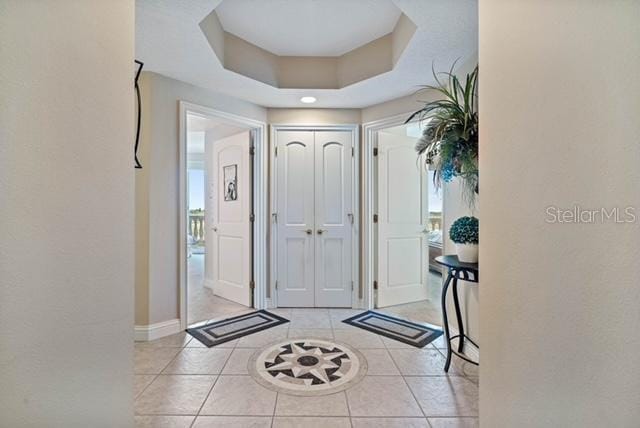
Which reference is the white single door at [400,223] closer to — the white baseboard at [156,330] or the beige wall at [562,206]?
the white baseboard at [156,330]

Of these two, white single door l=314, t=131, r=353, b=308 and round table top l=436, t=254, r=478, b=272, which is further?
white single door l=314, t=131, r=353, b=308

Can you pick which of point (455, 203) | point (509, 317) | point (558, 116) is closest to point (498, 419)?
point (509, 317)

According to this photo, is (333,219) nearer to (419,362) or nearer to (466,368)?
(419,362)

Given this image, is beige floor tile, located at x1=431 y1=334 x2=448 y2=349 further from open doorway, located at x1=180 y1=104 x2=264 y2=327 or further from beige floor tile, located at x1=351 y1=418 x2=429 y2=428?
open doorway, located at x1=180 y1=104 x2=264 y2=327

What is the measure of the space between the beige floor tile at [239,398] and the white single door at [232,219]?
1.48m

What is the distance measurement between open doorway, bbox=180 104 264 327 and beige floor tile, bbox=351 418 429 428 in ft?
6.04

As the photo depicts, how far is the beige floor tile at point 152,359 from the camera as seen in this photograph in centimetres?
205

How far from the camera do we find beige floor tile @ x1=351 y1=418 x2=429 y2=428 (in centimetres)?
152

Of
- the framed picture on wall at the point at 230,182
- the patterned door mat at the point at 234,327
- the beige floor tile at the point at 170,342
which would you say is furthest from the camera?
the framed picture on wall at the point at 230,182

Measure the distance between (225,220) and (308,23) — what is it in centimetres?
228

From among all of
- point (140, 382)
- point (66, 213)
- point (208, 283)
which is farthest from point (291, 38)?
point (208, 283)

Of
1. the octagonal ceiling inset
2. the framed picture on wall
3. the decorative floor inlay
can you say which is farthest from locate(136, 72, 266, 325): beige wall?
the decorative floor inlay

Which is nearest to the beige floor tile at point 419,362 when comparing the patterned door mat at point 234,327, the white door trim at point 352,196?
the white door trim at point 352,196

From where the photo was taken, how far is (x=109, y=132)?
882 millimetres
